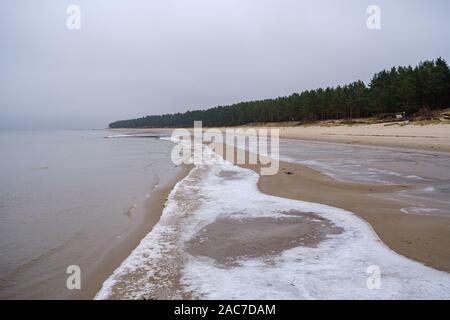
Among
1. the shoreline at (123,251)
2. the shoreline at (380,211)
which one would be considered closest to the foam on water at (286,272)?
the shoreline at (123,251)

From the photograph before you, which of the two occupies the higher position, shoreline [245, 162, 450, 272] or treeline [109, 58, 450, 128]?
treeline [109, 58, 450, 128]

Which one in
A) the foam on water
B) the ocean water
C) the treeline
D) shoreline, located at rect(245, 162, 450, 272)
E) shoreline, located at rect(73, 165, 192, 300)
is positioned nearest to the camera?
the foam on water

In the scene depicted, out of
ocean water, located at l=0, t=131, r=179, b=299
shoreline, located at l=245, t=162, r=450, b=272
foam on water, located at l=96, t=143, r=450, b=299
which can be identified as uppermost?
shoreline, located at l=245, t=162, r=450, b=272

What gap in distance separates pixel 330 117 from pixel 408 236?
71.8 metres

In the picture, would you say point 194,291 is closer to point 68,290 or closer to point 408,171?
point 68,290

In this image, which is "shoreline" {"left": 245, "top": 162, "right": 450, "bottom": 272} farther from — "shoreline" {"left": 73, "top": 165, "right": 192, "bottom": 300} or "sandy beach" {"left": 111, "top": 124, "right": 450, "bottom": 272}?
"shoreline" {"left": 73, "top": 165, "right": 192, "bottom": 300}

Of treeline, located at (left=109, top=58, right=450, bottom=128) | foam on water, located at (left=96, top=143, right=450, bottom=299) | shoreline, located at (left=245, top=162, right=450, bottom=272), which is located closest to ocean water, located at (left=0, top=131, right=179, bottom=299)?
foam on water, located at (left=96, top=143, right=450, bottom=299)

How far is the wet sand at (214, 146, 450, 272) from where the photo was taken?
486 cm

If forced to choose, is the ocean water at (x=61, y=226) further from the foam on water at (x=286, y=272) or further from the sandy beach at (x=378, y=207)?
the sandy beach at (x=378, y=207)

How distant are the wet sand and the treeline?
43.3 meters

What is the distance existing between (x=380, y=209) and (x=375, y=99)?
54.4 meters

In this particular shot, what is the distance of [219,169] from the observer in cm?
1537

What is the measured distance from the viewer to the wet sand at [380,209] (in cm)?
486

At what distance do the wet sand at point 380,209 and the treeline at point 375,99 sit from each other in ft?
142
